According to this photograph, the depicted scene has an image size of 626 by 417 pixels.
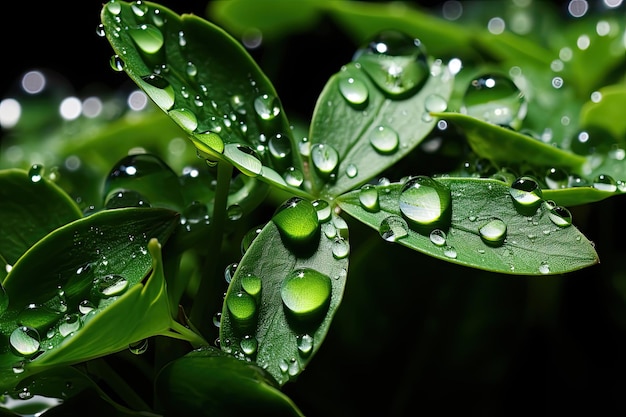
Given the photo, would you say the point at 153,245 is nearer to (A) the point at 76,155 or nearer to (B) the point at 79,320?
(B) the point at 79,320

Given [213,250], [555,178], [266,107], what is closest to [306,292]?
[213,250]

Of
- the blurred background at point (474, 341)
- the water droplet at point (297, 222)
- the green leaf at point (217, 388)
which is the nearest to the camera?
the green leaf at point (217, 388)

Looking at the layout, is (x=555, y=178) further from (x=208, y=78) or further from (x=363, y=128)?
(x=208, y=78)

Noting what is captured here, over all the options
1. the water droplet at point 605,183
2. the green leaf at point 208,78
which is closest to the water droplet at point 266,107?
the green leaf at point 208,78

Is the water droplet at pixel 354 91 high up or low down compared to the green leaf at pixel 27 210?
up

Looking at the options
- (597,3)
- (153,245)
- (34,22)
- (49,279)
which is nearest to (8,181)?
(49,279)

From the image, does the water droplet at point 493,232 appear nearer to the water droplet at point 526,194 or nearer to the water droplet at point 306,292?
the water droplet at point 526,194
